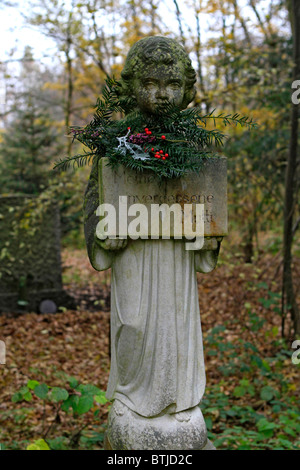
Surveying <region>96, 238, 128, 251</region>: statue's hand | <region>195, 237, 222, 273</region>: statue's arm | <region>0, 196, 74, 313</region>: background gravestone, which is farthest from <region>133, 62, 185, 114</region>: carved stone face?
<region>0, 196, 74, 313</region>: background gravestone

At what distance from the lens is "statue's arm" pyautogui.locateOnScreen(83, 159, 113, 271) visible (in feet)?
10.7

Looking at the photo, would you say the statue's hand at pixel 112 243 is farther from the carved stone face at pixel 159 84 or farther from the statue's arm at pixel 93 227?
the carved stone face at pixel 159 84

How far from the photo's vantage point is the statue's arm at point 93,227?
10.7 ft

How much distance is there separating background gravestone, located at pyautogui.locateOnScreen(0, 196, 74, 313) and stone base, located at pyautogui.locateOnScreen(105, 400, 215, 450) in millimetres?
6178

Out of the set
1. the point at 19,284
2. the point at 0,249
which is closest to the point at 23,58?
the point at 0,249

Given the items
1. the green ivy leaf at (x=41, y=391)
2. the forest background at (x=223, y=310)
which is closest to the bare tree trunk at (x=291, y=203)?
the forest background at (x=223, y=310)

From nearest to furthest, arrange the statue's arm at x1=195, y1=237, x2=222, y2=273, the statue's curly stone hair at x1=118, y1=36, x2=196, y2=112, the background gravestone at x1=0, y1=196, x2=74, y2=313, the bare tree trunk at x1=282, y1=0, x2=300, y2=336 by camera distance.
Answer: the statue's curly stone hair at x1=118, y1=36, x2=196, y2=112 → the statue's arm at x1=195, y1=237, x2=222, y2=273 → the bare tree trunk at x1=282, y1=0, x2=300, y2=336 → the background gravestone at x1=0, y1=196, x2=74, y2=313

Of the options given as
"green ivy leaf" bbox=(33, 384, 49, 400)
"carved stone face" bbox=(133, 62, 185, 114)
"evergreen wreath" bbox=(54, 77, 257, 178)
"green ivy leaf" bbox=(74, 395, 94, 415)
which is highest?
"carved stone face" bbox=(133, 62, 185, 114)

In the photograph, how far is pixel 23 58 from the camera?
9.63m

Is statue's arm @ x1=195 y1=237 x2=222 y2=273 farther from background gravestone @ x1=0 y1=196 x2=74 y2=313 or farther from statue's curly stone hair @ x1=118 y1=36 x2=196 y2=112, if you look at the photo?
background gravestone @ x1=0 y1=196 x2=74 y2=313

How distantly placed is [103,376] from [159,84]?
4.68 metres

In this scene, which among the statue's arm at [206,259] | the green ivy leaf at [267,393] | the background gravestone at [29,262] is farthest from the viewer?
the background gravestone at [29,262]

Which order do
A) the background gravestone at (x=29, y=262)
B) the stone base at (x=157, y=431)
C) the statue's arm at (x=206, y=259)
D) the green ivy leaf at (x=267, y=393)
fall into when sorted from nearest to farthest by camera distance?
1. the stone base at (x=157, y=431)
2. the statue's arm at (x=206, y=259)
3. the green ivy leaf at (x=267, y=393)
4. the background gravestone at (x=29, y=262)

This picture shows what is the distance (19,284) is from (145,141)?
6.85 meters
